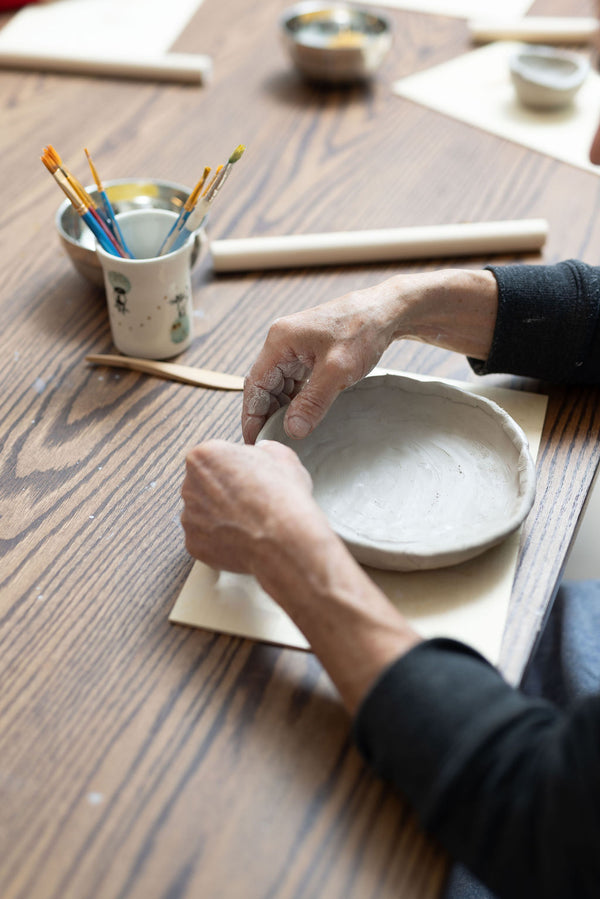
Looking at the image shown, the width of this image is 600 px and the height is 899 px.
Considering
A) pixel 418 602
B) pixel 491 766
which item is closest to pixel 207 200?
pixel 418 602

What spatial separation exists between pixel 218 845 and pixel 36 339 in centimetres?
75

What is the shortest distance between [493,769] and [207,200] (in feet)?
2.27

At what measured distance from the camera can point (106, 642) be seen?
2.56 feet

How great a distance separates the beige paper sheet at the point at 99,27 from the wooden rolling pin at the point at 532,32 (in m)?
0.66

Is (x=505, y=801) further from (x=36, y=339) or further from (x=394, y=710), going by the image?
(x=36, y=339)

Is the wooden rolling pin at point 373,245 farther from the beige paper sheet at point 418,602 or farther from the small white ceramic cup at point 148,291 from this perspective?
the beige paper sheet at point 418,602

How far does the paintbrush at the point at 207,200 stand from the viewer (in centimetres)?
97

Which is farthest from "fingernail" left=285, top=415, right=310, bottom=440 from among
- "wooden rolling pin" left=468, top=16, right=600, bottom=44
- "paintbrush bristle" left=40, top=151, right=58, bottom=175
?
"wooden rolling pin" left=468, top=16, right=600, bottom=44

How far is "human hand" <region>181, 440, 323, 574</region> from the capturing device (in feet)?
2.47

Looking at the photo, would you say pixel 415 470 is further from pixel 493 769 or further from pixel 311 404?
pixel 493 769

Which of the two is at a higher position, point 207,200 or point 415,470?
point 207,200

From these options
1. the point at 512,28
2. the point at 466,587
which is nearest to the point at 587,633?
the point at 466,587

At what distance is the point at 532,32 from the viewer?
181 centimetres

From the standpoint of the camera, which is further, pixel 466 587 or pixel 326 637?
pixel 466 587
